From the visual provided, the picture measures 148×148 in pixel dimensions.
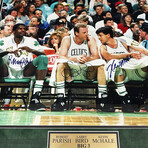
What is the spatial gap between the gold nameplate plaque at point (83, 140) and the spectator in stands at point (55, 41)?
88.4 inches

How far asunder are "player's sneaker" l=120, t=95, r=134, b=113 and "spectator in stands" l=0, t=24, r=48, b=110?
169 cm

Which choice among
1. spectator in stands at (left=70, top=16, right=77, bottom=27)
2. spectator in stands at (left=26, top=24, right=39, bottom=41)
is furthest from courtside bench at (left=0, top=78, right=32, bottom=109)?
spectator in stands at (left=70, top=16, right=77, bottom=27)

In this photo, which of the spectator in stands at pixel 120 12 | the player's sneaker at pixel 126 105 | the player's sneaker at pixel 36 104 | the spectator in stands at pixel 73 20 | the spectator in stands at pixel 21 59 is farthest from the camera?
the spectator in stands at pixel 120 12

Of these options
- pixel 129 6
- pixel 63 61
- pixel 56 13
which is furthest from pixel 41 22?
pixel 129 6

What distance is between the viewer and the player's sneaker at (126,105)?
13.3 feet

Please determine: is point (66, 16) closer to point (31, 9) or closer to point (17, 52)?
point (31, 9)

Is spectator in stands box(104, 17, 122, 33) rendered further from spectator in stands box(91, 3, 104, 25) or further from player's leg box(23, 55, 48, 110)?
player's leg box(23, 55, 48, 110)

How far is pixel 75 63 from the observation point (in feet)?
13.8

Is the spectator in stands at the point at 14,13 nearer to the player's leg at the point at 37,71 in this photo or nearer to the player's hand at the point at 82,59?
the player's leg at the point at 37,71

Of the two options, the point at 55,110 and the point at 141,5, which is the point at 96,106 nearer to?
the point at 55,110

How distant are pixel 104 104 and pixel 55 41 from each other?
170 centimetres

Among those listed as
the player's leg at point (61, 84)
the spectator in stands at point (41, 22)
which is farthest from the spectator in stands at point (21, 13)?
the player's leg at point (61, 84)

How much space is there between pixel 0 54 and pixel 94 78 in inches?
78.3

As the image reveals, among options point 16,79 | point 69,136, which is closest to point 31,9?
point 16,79
